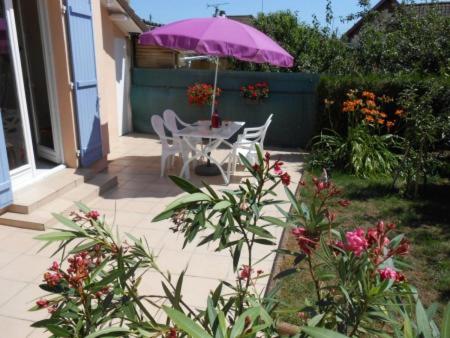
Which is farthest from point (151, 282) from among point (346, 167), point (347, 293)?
point (346, 167)

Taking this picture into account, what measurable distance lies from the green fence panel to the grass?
7.21ft

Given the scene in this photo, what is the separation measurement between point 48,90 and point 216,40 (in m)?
2.25

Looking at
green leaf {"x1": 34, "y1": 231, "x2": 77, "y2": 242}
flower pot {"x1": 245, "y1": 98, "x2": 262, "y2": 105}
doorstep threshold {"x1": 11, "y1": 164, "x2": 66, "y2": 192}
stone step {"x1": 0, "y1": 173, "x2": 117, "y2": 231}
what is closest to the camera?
green leaf {"x1": 34, "y1": 231, "x2": 77, "y2": 242}

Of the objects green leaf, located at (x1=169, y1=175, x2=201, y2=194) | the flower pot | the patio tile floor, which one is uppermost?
green leaf, located at (x1=169, y1=175, x2=201, y2=194)

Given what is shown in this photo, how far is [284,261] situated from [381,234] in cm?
245

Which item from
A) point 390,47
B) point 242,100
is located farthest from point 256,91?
point 390,47

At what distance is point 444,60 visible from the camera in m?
7.84

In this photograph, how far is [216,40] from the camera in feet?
16.0

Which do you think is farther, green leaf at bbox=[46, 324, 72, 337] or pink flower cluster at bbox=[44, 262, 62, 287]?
pink flower cluster at bbox=[44, 262, 62, 287]

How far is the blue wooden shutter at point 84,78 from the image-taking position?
487cm

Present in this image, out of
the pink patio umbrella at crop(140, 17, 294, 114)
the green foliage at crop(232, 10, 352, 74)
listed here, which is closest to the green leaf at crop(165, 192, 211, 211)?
the pink patio umbrella at crop(140, 17, 294, 114)

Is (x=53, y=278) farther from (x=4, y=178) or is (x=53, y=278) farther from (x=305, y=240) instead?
(x=4, y=178)

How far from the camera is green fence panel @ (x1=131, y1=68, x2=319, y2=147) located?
318 inches

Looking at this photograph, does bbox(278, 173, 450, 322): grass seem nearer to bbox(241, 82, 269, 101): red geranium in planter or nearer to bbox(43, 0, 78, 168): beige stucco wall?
bbox(241, 82, 269, 101): red geranium in planter
